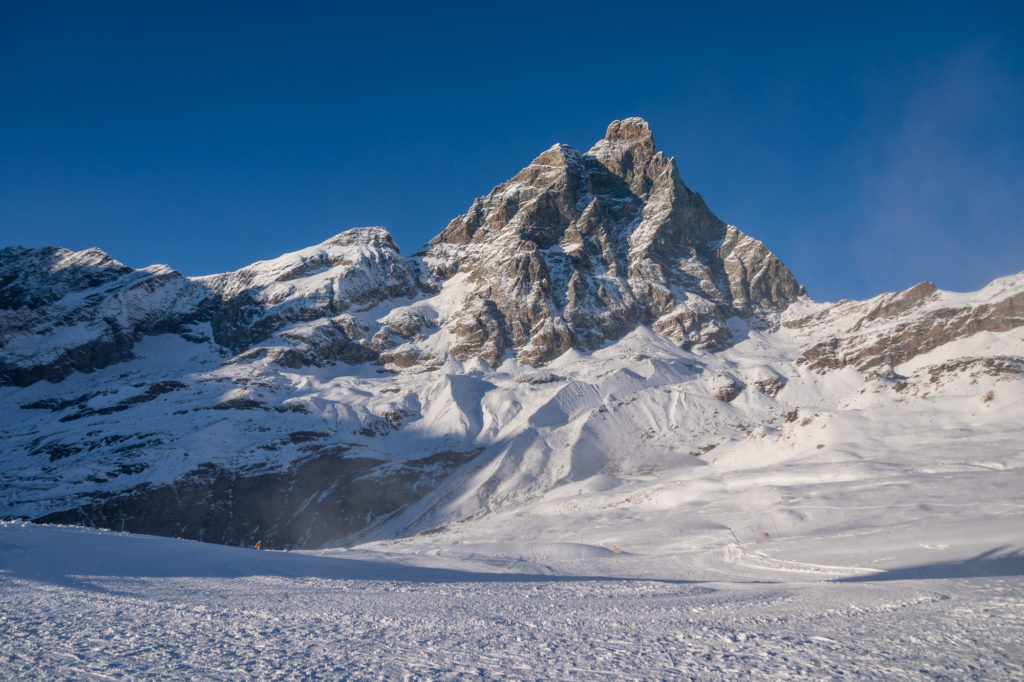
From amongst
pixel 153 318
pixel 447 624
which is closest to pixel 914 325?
pixel 447 624

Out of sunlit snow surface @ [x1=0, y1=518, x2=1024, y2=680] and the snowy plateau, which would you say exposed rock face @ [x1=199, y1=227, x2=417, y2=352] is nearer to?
the snowy plateau

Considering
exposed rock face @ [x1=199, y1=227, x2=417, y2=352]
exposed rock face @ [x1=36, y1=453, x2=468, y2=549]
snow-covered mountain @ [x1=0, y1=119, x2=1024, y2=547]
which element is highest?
exposed rock face @ [x1=199, y1=227, x2=417, y2=352]

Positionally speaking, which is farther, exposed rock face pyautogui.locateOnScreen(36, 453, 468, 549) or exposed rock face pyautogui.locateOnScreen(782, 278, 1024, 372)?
exposed rock face pyautogui.locateOnScreen(782, 278, 1024, 372)

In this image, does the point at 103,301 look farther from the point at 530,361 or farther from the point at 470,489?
the point at 470,489

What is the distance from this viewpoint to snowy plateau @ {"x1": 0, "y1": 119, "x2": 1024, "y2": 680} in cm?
868

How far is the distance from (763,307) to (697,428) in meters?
101

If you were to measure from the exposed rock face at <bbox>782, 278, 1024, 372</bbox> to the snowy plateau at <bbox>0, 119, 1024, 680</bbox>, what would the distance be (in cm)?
71

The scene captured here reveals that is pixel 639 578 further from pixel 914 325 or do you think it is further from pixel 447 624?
pixel 914 325

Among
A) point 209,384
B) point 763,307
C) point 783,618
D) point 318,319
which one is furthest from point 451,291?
point 783,618

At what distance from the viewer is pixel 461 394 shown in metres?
132

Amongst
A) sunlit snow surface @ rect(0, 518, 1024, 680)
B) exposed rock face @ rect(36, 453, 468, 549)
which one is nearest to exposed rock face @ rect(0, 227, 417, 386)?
exposed rock face @ rect(36, 453, 468, 549)

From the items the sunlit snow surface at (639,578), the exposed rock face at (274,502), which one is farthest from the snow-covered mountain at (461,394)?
the sunlit snow surface at (639,578)

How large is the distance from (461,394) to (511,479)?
35862 millimetres

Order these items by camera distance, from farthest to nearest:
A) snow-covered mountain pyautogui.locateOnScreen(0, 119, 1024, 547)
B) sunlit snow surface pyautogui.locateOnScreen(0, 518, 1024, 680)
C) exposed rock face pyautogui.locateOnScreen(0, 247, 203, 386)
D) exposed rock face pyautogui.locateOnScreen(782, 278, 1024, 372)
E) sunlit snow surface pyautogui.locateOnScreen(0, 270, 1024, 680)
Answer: exposed rock face pyautogui.locateOnScreen(0, 247, 203, 386), exposed rock face pyautogui.locateOnScreen(782, 278, 1024, 372), snow-covered mountain pyautogui.locateOnScreen(0, 119, 1024, 547), sunlit snow surface pyautogui.locateOnScreen(0, 270, 1024, 680), sunlit snow surface pyautogui.locateOnScreen(0, 518, 1024, 680)
